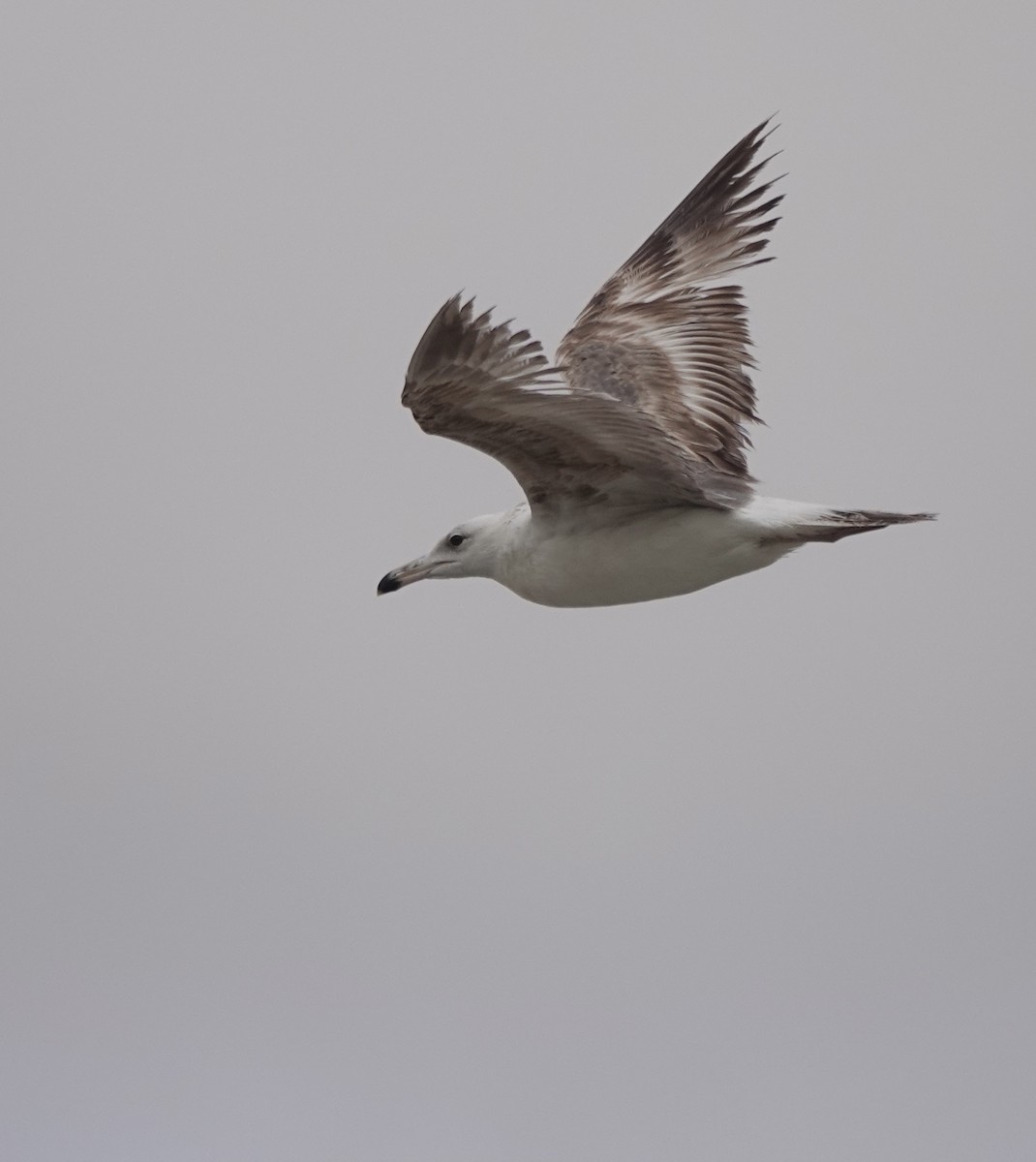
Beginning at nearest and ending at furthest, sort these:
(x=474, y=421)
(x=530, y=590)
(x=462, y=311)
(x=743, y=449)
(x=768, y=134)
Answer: (x=462, y=311) → (x=474, y=421) → (x=530, y=590) → (x=743, y=449) → (x=768, y=134)

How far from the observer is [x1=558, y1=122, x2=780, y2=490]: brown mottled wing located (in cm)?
1385

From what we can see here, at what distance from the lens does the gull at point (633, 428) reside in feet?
35.0

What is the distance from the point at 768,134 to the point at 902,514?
3.93 m

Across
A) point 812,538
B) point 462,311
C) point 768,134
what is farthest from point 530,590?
point 768,134

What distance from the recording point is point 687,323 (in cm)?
1456

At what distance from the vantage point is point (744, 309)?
1463 cm

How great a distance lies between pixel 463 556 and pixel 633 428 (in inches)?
75.5

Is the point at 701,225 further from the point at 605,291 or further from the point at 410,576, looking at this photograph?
the point at 410,576

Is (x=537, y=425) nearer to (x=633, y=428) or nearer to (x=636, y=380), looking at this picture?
(x=633, y=428)

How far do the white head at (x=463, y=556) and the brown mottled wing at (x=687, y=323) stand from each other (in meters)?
1.34

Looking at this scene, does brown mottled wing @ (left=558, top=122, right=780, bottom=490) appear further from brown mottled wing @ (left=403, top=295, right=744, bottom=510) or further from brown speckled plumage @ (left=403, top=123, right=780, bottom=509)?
brown mottled wing @ (left=403, top=295, right=744, bottom=510)

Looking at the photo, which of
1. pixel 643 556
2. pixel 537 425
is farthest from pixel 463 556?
pixel 537 425

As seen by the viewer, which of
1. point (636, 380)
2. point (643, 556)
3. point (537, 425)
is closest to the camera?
point (537, 425)

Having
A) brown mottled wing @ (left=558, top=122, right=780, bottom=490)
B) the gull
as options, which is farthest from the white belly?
brown mottled wing @ (left=558, top=122, right=780, bottom=490)
